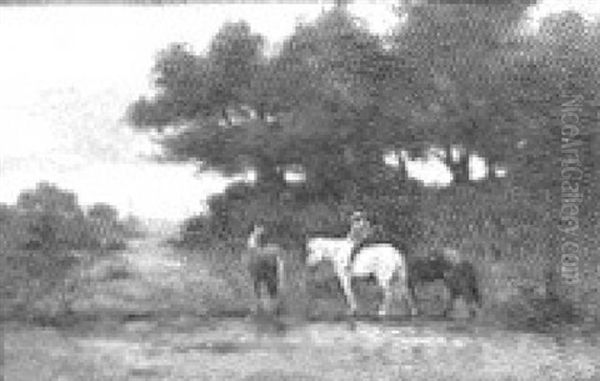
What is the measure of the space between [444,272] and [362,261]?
51 cm

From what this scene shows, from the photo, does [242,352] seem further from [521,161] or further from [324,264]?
[521,161]

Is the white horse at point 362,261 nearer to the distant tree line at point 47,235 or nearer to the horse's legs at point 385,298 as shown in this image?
the horse's legs at point 385,298

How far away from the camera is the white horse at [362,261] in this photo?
1274 centimetres

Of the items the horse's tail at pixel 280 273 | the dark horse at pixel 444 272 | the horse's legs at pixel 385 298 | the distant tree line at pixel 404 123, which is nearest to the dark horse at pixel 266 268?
the horse's tail at pixel 280 273

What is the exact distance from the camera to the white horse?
502 inches

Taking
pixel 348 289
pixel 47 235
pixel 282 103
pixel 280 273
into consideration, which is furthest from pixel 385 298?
pixel 47 235

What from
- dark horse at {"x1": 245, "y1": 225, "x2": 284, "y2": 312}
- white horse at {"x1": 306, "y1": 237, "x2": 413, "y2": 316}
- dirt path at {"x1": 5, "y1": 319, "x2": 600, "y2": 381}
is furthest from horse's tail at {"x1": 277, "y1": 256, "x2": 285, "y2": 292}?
dirt path at {"x1": 5, "y1": 319, "x2": 600, "y2": 381}

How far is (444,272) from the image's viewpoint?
12734 mm

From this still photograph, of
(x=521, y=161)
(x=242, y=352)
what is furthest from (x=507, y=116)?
(x=242, y=352)

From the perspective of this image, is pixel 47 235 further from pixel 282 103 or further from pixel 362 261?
pixel 362 261

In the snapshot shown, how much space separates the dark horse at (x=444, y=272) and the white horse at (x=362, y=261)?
0.06 m

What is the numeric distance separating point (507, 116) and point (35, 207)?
117 inches

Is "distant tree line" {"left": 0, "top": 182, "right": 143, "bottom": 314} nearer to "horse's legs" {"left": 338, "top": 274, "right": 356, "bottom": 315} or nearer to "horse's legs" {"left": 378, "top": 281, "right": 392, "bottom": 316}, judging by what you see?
"horse's legs" {"left": 338, "top": 274, "right": 356, "bottom": 315}

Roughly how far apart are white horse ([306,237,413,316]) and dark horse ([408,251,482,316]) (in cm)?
6
